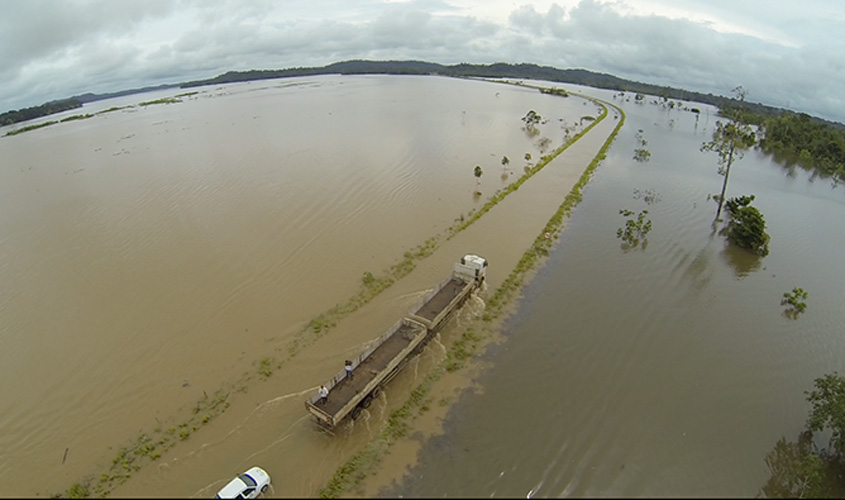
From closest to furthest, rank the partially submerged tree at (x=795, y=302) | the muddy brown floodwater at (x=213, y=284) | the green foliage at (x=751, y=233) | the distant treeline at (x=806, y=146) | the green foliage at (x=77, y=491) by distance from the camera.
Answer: the green foliage at (x=77, y=491) < the muddy brown floodwater at (x=213, y=284) < the partially submerged tree at (x=795, y=302) < the green foliage at (x=751, y=233) < the distant treeline at (x=806, y=146)

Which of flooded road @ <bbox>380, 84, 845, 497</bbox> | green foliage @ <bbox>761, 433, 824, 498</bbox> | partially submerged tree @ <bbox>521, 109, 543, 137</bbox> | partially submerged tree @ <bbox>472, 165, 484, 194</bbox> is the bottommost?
green foliage @ <bbox>761, 433, 824, 498</bbox>

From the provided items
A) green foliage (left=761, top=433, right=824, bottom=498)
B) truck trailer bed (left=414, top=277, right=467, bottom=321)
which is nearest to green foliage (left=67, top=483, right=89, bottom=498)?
truck trailer bed (left=414, top=277, right=467, bottom=321)

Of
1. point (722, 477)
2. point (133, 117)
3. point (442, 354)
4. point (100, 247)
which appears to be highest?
point (133, 117)

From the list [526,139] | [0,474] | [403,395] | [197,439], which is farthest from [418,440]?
[526,139]

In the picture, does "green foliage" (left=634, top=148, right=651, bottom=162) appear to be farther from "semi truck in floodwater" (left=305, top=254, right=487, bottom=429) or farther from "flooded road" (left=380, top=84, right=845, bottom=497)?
"semi truck in floodwater" (left=305, top=254, right=487, bottom=429)

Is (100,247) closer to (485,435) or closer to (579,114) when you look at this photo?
(485,435)

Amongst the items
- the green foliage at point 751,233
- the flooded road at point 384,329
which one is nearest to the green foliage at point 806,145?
the flooded road at point 384,329

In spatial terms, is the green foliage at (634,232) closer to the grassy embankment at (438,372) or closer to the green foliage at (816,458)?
the grassy embankment at (438,372)
